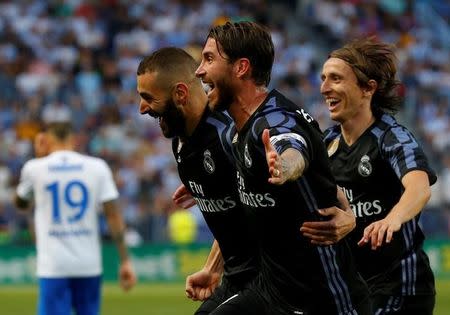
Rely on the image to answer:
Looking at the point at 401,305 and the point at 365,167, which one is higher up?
the point at 365,167

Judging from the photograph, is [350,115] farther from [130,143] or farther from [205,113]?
[130,143]

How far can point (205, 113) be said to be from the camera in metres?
7.16

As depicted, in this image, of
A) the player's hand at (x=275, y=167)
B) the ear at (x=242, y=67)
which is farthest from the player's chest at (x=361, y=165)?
the player's hand at (x=275, y=167)

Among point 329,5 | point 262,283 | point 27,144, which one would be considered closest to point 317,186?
point 262,283

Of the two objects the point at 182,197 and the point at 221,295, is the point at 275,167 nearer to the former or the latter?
the point at 221,295

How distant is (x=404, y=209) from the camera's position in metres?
6.59

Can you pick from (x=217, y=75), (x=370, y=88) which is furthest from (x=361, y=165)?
(x=217, y=75)

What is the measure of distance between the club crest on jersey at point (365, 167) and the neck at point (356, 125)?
0.24 metres

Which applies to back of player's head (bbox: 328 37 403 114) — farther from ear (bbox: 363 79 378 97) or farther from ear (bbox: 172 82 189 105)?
ear (bbox: 172 82 189 105)

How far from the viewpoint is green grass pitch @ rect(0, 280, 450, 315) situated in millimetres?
17609

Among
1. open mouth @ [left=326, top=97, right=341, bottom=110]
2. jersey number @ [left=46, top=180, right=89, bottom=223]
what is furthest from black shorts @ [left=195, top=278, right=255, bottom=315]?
jersey number @ [left=46, top=180, right=89, bottom=223]

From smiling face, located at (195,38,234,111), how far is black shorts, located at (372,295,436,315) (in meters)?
1.85

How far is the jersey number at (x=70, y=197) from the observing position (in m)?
10.3

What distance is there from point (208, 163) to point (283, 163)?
156cm
